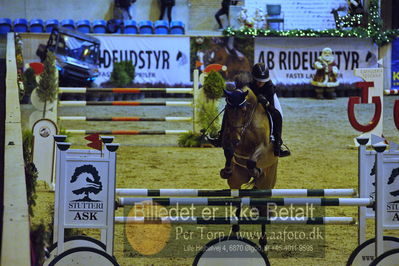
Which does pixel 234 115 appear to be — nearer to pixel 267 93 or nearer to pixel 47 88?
pixel 267 93

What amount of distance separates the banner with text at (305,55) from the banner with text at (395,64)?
0.56 m

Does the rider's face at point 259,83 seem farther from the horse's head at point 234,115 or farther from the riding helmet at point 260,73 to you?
the horse's head at point 234,115

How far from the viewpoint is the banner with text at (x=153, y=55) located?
844 inches

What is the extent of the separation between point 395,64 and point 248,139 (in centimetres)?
1781

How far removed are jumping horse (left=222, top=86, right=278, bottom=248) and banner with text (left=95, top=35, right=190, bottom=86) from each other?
15426 mm

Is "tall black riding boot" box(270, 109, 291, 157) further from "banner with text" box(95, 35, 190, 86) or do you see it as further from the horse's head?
"banner with text" box(95, 35, 190, 86)

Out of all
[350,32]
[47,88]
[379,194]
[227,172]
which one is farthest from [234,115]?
[350,32]

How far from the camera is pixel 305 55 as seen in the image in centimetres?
2223

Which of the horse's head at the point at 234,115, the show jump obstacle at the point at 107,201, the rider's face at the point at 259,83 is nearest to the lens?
the show jump obstacle at the point at 107,201

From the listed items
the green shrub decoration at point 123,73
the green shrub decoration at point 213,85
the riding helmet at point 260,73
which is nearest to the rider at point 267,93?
the riding helmet at point 260,73

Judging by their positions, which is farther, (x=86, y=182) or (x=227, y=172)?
(x=227, y=172)

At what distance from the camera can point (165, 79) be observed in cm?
2155

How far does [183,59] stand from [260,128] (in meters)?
15.8

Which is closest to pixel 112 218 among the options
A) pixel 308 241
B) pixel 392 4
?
pixel 308 241
